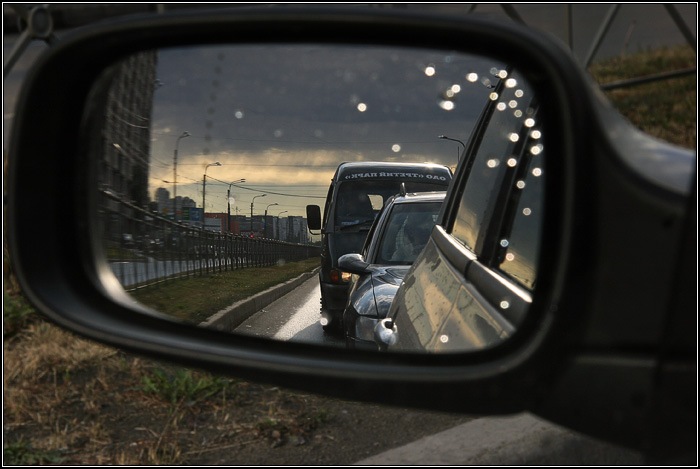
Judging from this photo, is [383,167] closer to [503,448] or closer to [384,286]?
[384,286]

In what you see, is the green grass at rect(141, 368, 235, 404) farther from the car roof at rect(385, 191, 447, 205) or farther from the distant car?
the car roof at rect(385, 191, 447, 205)

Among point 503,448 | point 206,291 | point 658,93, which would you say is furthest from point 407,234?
point 658,93

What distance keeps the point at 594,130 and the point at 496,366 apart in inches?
12.1

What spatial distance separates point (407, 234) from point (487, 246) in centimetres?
191

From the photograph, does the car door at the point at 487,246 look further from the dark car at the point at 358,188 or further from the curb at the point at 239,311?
the curb at the point at 239,311

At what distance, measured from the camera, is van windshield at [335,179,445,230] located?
2945mm

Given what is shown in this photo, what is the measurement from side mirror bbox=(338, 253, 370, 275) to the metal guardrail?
193 centimetres

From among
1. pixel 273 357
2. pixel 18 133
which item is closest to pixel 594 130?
pixel 273 357

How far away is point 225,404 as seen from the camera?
509 cm

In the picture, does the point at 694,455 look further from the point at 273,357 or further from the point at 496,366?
the point at 273,357

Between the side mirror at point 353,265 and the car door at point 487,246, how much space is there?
108 centimetres

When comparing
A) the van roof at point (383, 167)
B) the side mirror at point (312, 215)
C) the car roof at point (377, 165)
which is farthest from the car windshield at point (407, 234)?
the side mirror at point (312, 215)

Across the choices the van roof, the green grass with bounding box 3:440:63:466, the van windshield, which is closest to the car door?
the van roof

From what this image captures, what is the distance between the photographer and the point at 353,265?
394cm
